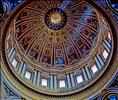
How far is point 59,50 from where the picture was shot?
2614cm

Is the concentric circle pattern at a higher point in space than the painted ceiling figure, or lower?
higher

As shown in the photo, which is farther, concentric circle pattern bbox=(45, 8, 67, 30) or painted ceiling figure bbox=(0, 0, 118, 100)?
concentric circle pattern bbox=(45, 8, 67, 30)

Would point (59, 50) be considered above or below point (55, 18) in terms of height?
below

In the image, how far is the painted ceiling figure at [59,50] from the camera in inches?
764

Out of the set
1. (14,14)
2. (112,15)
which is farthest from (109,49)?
(14,14)

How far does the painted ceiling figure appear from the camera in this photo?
19.4 meters

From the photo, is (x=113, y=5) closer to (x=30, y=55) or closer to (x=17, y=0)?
(x=17, y=0)

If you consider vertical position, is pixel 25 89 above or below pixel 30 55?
below

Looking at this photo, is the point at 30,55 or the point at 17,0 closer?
the point at 17,0

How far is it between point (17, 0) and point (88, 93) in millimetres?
7396

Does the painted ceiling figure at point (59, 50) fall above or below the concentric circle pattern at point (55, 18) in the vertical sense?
below

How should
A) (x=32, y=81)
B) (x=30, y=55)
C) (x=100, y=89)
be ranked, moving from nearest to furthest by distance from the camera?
(x=100, y=89) < (x=32, y=81) < (x=30, y=55)

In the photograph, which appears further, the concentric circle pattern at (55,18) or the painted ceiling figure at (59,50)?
the concentric circle pattern at (55,18)

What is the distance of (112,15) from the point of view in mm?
17500
